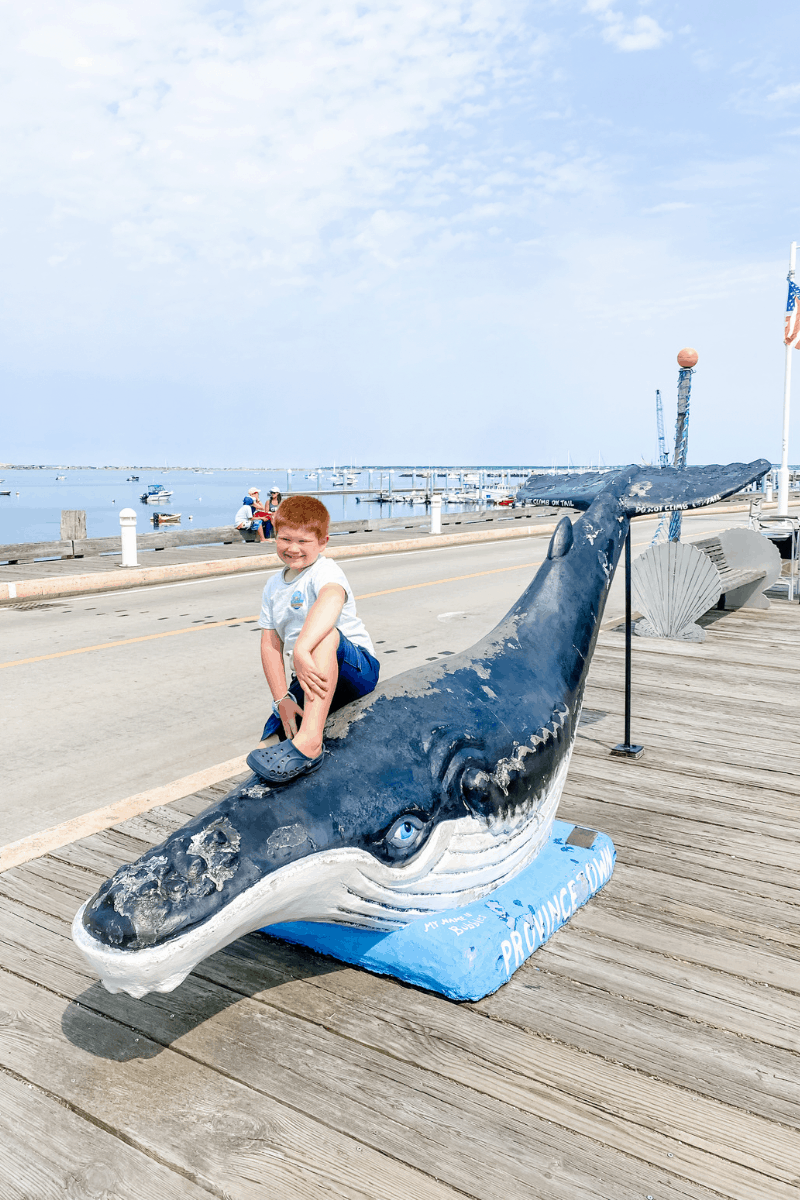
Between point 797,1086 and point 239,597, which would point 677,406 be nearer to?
point 797,1086

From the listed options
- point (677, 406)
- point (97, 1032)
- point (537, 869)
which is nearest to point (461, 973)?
point (537, 869)

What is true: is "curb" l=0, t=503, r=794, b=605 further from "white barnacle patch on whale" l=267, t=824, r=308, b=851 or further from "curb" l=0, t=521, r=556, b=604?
"white barnacle patch on whale" l=267, t=824, r=308, b=851

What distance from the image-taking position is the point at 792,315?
840 inches

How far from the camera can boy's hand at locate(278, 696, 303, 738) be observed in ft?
10.8

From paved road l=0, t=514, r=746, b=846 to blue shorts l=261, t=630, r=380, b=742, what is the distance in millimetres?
2851

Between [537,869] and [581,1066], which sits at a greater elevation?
[537,869]

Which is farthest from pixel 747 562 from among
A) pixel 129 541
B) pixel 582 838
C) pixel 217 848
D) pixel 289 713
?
pixel 129 541

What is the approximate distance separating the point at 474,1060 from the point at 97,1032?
1.36m

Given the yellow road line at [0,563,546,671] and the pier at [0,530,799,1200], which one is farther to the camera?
the yellow road line at [0,563,546,671]

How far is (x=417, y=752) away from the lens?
3.12 m

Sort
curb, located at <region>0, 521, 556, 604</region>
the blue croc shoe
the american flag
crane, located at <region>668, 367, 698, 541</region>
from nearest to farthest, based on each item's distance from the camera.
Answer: the blue croc shoe
crane, located at <region>668, 367, 698, 541</region>
curb, located at <region>0, 521, 556, 604</region>
the american flag

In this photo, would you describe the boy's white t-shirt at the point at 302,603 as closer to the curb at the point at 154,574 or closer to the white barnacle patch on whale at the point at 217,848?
the white barnacle patch on whale at the point at 217,848

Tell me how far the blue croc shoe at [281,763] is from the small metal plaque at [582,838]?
1740 mm

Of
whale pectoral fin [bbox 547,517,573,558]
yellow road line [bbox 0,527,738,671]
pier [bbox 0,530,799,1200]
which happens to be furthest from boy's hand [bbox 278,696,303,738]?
yellow road line [bbox 0,527,738,671]
